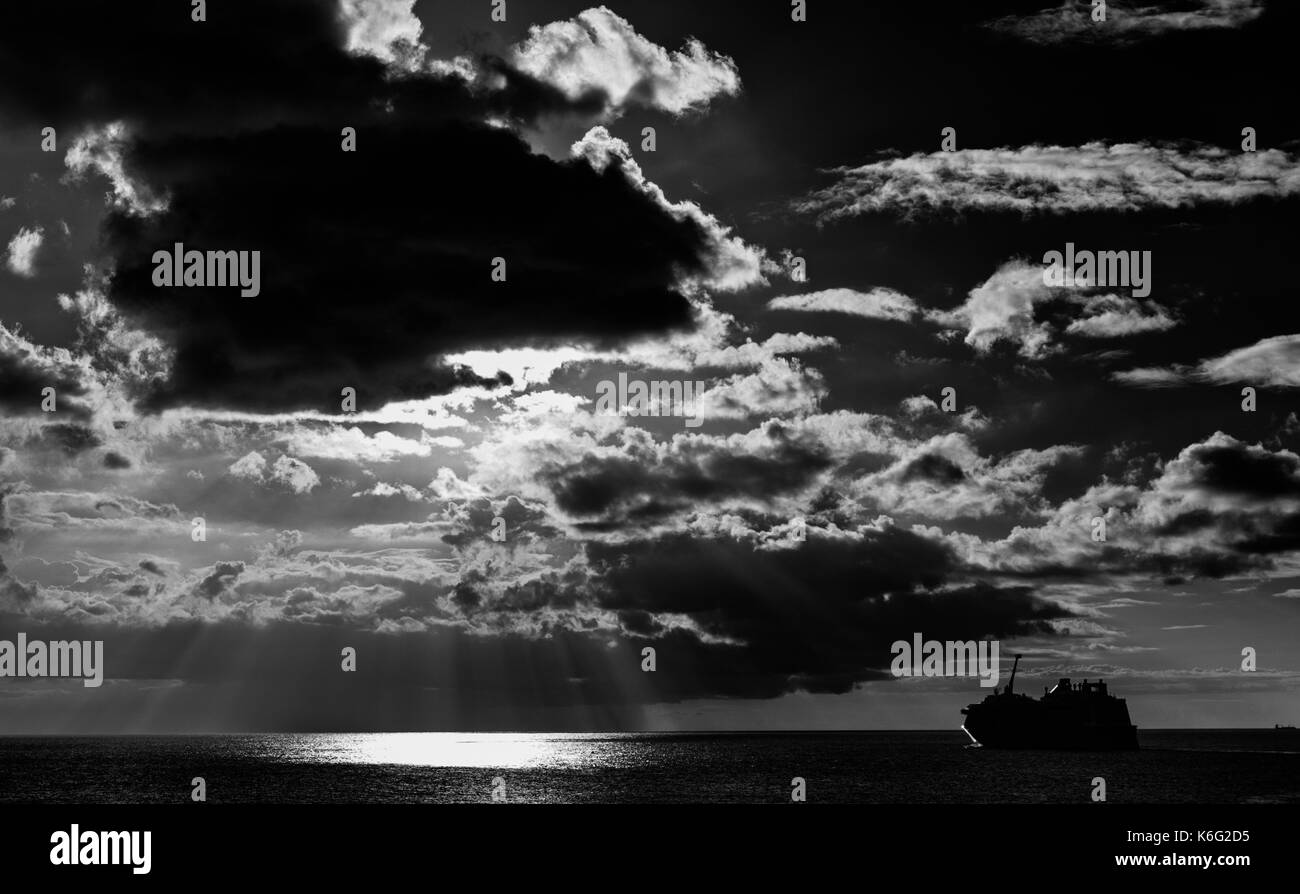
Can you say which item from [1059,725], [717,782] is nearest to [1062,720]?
[1059,725]

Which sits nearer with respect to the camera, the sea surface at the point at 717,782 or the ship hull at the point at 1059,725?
the sea surface at the point at 717,782

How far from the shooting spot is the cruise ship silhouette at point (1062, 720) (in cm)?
15600

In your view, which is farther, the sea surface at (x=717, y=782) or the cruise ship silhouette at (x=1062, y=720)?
the cruise ship silhouette at (x=1062, y=720)

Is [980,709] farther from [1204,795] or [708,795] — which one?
[708,795]

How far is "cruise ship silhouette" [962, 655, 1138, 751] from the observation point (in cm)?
15600

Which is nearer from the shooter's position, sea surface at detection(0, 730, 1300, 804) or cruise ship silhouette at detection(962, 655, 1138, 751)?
sea surface at detection(0, 730, 1300, 804)
